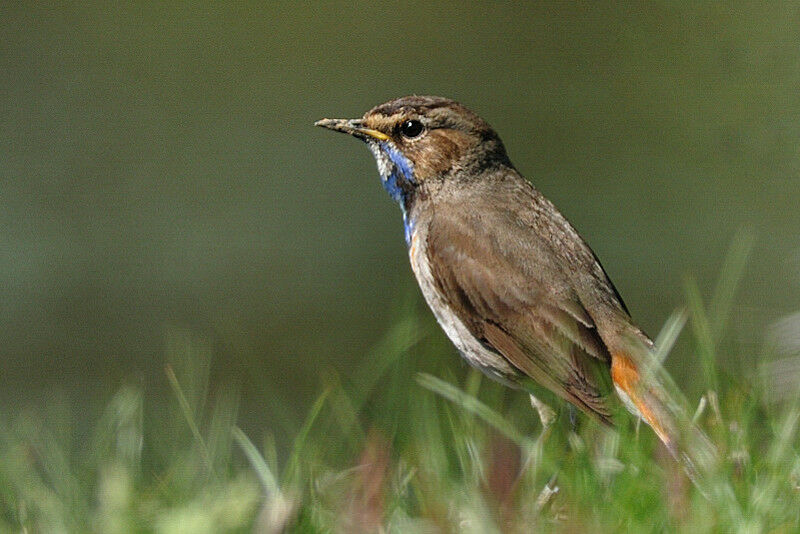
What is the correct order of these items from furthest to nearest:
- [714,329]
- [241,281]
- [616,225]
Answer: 1. [616,225]
2. [241,281]
3. [714,329]

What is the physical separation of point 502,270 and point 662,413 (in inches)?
38.3

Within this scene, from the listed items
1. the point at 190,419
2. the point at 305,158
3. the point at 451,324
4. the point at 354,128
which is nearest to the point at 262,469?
the point at 190,419

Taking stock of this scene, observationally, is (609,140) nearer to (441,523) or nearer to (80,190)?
(80,190)

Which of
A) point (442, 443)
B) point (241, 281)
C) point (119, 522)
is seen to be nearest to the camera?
point (119, 522)

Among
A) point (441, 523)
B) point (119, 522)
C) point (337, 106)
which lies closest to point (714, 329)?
point (441, 523)

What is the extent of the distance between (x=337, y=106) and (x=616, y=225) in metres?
2.78

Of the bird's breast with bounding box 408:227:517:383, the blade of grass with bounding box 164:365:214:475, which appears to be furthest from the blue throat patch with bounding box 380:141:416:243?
the blade of grass with bounding box 164:365:214:475

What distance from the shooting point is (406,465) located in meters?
4.35

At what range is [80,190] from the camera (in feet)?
43.9

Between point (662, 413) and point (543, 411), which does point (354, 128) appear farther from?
point (662, 413)

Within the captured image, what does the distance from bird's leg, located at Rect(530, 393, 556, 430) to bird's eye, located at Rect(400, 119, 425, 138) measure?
1.15 m

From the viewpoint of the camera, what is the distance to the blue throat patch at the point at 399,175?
573 centimetres

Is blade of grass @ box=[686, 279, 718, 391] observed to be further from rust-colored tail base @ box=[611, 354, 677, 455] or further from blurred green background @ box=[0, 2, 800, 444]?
blurred green background @ box=[0, 2, 800, 444]

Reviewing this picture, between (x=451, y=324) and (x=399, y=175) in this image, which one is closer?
(x=451, y=324)
